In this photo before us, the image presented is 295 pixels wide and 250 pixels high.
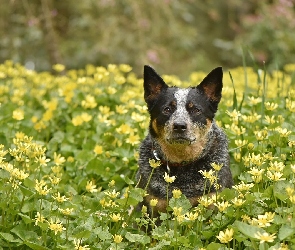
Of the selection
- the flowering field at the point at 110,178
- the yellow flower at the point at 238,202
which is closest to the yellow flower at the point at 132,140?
the flowering field at the point at 110,178

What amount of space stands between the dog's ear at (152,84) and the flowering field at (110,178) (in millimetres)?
536

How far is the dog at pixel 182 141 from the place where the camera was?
3912 mm

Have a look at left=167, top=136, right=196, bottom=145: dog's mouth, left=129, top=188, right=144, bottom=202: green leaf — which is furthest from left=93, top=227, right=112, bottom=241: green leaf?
left=167, top=136, right=196, bottom=145: dog's mouth

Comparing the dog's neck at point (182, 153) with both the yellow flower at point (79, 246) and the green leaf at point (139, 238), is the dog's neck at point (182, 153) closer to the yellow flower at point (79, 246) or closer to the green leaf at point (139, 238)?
the green leaf at point (139, 238)

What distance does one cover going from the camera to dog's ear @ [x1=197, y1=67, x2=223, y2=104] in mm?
4199

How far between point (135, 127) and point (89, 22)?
4844mm

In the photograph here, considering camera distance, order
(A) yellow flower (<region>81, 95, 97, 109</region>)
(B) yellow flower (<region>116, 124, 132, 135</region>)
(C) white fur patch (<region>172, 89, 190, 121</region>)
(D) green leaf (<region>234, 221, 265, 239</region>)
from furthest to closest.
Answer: (A) yellow flower (<region>81, 95, 97, 109</region>)
(B) yellow flower (<region>116, 124, 132, 135</region>)
(C) white fur patch (<region>172, 89, 190, 121</region>)
(D) green leaf (<region>234, 221, 265, 239</region>)

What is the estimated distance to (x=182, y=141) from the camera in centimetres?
393

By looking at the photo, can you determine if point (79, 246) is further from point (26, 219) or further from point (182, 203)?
point (182, 203)

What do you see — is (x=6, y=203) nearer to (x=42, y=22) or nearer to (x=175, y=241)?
(x=175, y=241)

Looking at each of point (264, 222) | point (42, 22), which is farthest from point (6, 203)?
point (42, 22)

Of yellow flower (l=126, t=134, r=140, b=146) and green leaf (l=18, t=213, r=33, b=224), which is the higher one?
yellow flower (l=126, t=134, r=140, b=146)

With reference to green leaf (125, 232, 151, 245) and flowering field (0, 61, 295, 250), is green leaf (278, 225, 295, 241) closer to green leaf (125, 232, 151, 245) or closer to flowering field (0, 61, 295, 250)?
flowering field (0, 61, 295, 250)

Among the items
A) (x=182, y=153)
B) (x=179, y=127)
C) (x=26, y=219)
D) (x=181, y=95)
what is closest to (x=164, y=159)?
(x=182, y=153)
